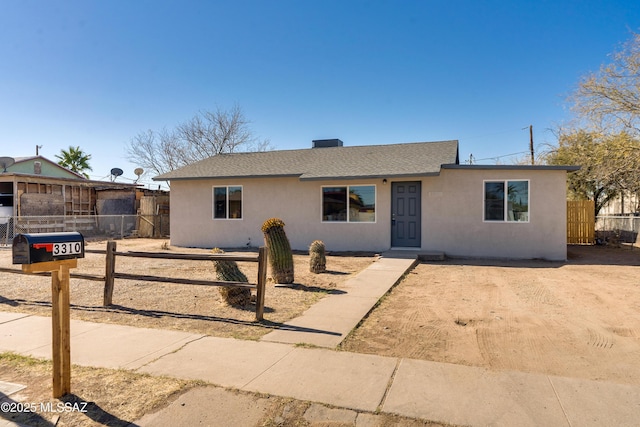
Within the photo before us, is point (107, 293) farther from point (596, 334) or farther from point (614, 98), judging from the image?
point (614, 98)

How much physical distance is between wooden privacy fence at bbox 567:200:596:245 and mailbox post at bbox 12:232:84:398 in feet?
61.8

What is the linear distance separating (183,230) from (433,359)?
1411 centimetres

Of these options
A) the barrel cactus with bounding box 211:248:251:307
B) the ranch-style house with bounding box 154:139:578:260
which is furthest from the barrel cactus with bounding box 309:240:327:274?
the ranch-style house with bounding box 154:139:578:260

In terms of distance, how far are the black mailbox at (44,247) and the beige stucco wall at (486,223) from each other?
11388 millimetres

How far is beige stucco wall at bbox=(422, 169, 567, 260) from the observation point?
1236cm

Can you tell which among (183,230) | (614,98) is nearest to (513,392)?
(183,230)

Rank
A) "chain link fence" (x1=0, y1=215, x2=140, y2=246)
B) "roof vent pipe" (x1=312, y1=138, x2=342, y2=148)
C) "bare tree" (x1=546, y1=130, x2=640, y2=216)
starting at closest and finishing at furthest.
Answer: "bare tree" (x1=546, y1=130, x2=640, y2=216)
"roof vent pipe" (x1=312, y1=138, x2=342, y2=148)
"chain link fence" (x1=0, y1=215, x2=140, y2=246)

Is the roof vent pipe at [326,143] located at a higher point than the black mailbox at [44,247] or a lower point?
higher

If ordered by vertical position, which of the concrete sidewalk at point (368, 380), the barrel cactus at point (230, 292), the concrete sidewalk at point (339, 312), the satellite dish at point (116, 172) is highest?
the satellite dish at point (116, 172)

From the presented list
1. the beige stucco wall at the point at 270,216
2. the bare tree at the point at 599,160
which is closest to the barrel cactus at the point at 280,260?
the beige stucco wall at the point at 270,216

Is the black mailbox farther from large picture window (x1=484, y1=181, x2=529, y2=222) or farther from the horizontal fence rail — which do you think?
the horizontal fence rail

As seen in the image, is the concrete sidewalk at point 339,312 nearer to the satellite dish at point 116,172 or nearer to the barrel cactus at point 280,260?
the barrel cactus at point 280,260

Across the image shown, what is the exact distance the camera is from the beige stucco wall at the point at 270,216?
14.0m

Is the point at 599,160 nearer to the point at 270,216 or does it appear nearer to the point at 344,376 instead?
the point at 270,216
